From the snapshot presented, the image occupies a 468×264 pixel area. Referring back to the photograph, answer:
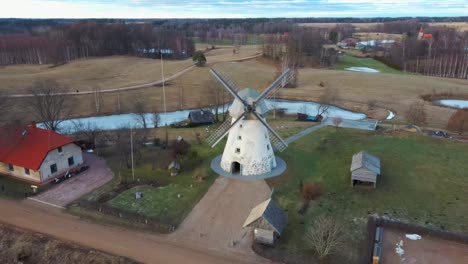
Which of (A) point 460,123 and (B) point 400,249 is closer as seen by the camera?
(B) point 400,249

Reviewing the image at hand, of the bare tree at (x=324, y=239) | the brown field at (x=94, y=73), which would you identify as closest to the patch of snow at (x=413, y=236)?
the bare tree at (x=324, y=239)

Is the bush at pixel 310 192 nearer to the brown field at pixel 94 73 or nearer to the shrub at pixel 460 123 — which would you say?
the shrub at pixel 460 123

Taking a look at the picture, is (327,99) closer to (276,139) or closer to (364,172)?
(276,139)

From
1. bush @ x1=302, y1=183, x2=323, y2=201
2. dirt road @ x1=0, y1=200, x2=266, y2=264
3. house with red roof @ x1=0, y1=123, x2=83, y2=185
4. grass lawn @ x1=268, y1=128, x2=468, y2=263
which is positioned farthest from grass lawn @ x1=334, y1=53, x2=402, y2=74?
dirt road @ x1=0, y1=200, x2=266, y2=264

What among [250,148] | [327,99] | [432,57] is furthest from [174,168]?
[432,57]

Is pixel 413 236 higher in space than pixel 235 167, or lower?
lower

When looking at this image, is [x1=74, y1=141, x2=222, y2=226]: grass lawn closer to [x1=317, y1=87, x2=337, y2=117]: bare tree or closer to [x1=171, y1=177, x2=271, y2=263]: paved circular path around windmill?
[x1=171, y1=177, x2=271, y2=263]: paved circular path around windmill
